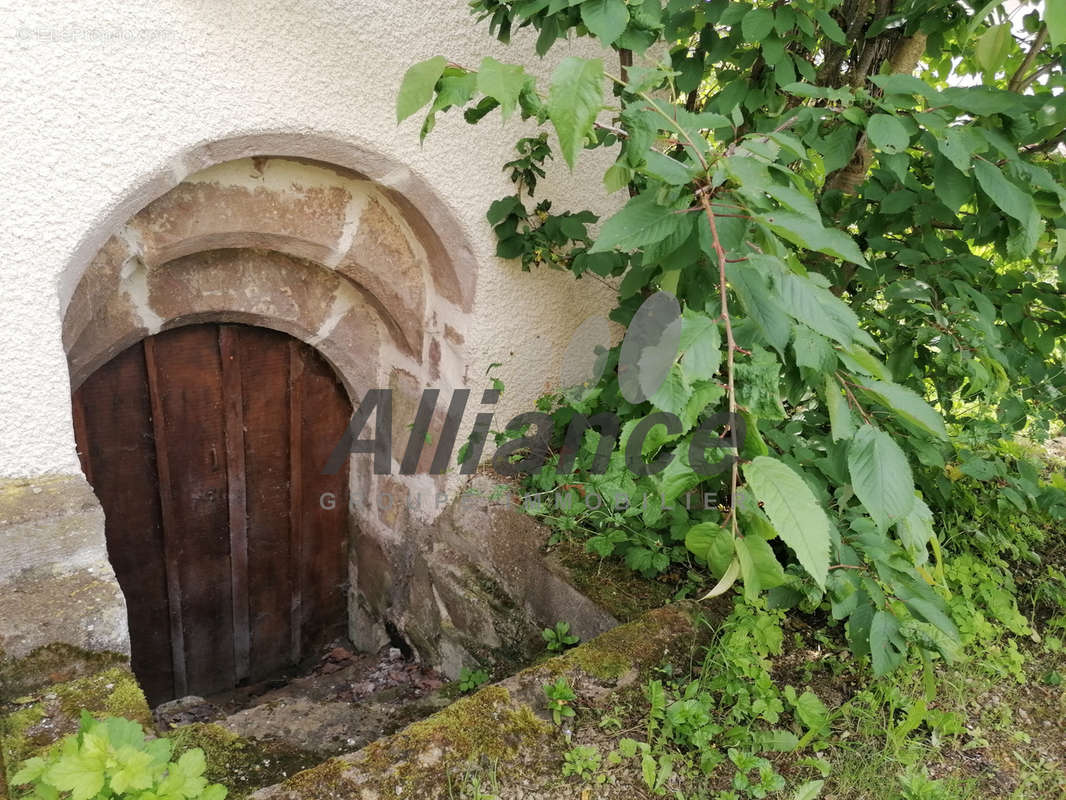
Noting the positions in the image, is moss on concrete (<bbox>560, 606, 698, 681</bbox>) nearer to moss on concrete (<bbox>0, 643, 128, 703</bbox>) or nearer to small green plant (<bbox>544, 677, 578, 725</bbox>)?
small green plant (<bbox>544, 677, 578, 725</bbox>)

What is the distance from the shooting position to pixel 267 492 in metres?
2.87

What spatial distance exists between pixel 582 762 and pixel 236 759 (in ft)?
2.76

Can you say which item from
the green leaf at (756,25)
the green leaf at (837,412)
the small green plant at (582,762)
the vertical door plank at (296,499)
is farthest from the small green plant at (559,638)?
the green leaf at (756,25)

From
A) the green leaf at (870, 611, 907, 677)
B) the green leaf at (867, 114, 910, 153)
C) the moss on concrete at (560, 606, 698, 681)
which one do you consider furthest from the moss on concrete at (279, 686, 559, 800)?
the green leaf at (867, 114, 910, 153)

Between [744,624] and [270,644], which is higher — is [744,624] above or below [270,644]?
above

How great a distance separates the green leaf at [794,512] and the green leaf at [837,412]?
19cm

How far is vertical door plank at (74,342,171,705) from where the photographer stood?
7.95ft

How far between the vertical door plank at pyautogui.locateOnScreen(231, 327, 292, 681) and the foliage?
39.4 inches

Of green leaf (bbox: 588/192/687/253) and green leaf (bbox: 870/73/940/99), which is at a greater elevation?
green leaf (bbox: 870/73/940/99)

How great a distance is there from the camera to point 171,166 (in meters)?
1.78

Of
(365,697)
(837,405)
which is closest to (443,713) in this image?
(837,405)

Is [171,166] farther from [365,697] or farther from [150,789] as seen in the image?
[365,697]

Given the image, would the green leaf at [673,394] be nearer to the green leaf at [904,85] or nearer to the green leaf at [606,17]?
the green leaf at [606,17]

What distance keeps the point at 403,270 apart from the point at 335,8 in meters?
0.86
